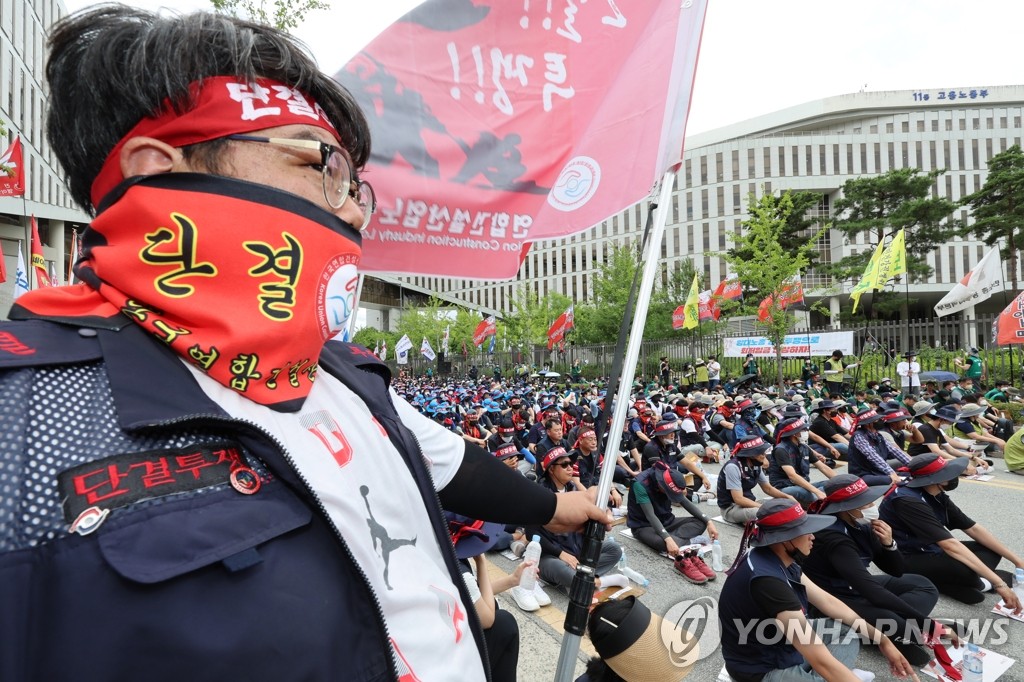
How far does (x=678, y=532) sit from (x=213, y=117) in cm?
727

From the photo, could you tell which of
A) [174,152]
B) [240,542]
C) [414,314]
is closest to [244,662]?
[240,542]

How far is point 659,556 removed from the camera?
22.8ft

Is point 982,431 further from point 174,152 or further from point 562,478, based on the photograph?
point 174,152

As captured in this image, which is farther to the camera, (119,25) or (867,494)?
(867,494)

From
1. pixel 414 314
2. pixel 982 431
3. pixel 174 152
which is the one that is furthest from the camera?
pixel 414 314

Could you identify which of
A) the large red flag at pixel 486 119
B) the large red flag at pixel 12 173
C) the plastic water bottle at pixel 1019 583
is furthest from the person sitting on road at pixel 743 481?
the large red flag at pixel 12 173

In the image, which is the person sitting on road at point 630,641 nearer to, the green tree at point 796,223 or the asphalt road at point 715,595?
the asphalt road at point 715,595

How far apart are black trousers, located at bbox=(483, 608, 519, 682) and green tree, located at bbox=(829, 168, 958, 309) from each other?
37753 millimetres

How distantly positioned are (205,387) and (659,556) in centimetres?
696

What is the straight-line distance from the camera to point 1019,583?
5.19 meters

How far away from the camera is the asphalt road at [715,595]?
4301 mm

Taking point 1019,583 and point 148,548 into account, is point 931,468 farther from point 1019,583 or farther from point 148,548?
point 148,548

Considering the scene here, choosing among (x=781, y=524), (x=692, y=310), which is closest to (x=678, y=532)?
(x=781, y=524)

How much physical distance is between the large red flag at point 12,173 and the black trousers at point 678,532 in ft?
41.5
